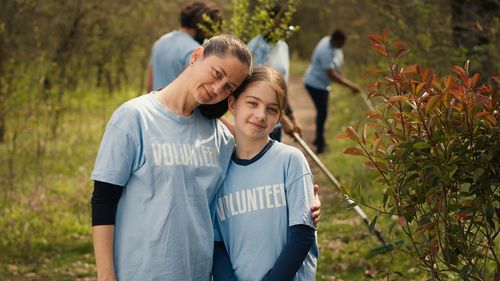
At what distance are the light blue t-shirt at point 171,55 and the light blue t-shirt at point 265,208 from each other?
11.1ft

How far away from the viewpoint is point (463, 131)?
358 centimetres

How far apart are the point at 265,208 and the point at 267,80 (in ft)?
1.50

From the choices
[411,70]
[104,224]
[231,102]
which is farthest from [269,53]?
[104,224]

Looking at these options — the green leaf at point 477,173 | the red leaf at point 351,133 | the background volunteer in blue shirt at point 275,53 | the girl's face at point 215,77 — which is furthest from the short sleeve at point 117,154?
the background volunteer in blue shirt at point 275,53

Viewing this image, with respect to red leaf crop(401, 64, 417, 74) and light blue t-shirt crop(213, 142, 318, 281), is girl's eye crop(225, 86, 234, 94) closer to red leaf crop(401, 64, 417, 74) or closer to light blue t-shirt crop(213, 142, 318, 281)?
light blue t-shirt crop(213, 142, 318, 281)

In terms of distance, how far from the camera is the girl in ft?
10.7

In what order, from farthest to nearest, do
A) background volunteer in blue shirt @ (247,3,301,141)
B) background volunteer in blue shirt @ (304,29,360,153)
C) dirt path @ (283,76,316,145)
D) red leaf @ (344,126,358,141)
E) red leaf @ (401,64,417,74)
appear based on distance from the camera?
dirt path @ (283,76,316,145), background volunteer in blue shirt @ (304,29,360,153), background volunteer in blue shirt @ (247,3,301,141), red leaf @ (344,126,358,141), red leaf @ (401,64,417,74)

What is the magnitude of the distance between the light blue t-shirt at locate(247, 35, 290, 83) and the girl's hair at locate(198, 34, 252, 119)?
3500mm

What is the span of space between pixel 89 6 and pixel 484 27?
827 cm

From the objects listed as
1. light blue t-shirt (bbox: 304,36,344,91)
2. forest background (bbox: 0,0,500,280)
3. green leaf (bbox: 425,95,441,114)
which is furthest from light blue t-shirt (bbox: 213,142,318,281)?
light blue t-shirt (bbox: 304,36,344,91)

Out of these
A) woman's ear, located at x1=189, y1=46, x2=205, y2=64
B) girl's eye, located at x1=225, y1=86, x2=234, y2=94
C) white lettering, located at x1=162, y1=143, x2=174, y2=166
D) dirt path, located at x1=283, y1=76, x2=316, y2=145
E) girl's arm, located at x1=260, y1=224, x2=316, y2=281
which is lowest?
dirt path, located at x1=283, y1=76, x2=316, y2=145

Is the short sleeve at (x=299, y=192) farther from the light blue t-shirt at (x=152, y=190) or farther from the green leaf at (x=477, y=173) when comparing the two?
the green leaf at (x=477, y=173)

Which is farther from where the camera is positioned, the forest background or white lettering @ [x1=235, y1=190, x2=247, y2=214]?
the forest background

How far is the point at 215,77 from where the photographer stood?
3.29m
